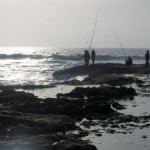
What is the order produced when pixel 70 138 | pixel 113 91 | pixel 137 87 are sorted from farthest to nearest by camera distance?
pixel 137 87 → pixel 113 91 → pixel 70 138

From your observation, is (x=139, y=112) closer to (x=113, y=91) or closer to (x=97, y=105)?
(x=97, y=105)

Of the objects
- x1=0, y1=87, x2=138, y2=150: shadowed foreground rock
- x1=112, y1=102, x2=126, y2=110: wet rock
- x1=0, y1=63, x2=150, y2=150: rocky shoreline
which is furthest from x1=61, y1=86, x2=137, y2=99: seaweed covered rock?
x1=112, y1=102, x2=126, y2=110: wet rock

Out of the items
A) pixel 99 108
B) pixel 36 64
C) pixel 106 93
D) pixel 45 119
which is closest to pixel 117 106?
pixel 99 108

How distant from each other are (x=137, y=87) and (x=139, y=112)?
10.7m

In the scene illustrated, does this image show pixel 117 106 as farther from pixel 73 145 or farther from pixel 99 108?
pixel 73 145

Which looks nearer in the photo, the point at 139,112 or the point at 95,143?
the point at 95,143

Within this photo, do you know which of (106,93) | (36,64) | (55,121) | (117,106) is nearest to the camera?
(55,121)

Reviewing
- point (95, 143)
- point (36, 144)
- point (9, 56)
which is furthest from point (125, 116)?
point (9, 56)

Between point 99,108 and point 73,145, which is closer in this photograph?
point 73,145

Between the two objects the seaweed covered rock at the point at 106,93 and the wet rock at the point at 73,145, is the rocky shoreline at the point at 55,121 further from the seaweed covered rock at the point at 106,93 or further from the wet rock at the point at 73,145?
the seaweed covered rock at the point at 106,93

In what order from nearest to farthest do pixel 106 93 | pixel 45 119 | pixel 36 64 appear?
1. pixel 45 119
2. pixel 106 93
3. pixel 36 64

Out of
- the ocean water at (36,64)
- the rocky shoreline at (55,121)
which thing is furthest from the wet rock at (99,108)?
the ocean water at (36,64)

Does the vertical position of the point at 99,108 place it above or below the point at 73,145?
above

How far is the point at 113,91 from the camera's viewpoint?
25.3m
